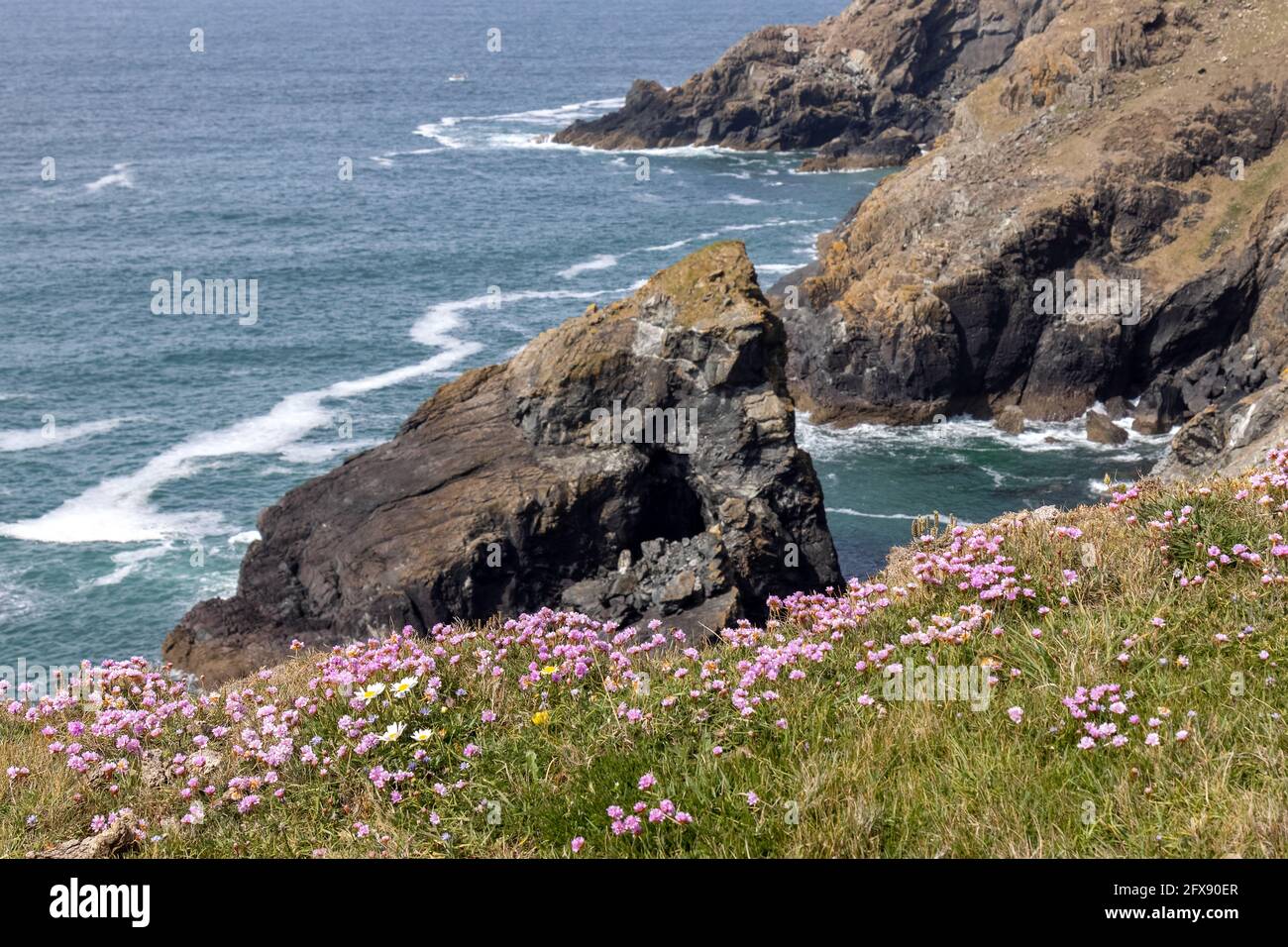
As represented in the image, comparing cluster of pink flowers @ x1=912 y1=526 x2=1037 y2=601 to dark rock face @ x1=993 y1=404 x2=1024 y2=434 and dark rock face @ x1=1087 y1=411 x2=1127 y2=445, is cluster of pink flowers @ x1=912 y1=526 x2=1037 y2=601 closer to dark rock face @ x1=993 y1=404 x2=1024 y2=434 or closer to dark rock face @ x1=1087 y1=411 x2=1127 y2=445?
dark rock face @ x1=1087 y1=411 x2=1127 y2=445

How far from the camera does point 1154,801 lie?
6.71m

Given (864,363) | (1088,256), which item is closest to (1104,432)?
(864,363)

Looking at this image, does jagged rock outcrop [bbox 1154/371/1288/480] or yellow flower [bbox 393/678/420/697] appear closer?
yellow flower [bbox 393/678/420/697]

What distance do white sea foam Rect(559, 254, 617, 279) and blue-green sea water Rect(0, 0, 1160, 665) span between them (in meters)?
0.43

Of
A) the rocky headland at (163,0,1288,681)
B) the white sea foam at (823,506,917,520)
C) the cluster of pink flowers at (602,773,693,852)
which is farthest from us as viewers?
the white sea foam at (823,506,917,520)

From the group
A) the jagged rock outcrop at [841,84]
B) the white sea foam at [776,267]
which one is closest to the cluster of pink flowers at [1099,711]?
the white sea foam at [776,267]

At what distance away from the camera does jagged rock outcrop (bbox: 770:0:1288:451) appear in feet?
182

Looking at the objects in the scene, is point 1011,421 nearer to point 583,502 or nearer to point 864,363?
point 864,363

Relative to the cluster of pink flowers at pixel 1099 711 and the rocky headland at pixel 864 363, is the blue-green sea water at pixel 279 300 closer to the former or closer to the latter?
the rocky headland at pixel 864 363

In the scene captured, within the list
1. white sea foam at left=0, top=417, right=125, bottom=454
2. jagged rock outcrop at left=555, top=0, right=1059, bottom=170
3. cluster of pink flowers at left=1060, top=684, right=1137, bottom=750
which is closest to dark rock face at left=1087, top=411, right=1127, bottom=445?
white sea foam at left=0, top=417, right=125, bottom=454

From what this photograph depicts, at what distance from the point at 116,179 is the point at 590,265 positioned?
46627 millimetres

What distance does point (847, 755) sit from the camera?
7648mm

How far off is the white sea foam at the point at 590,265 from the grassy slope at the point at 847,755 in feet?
235
